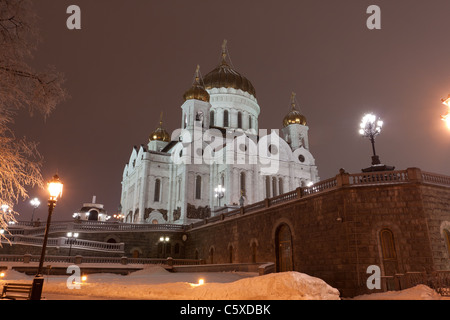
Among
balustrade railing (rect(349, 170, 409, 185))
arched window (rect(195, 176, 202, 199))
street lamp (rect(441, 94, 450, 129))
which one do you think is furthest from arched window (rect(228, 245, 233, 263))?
street lamp (rect(441, 94, 450, 129))

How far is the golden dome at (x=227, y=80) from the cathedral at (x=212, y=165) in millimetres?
172

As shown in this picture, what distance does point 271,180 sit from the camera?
1721 inches

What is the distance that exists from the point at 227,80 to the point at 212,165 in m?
15.7

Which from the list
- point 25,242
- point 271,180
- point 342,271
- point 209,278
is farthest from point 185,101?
point 342,271

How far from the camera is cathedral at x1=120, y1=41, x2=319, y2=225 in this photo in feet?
134

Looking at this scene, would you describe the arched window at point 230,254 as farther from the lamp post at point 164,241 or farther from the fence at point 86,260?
the lamp post at point 164,241

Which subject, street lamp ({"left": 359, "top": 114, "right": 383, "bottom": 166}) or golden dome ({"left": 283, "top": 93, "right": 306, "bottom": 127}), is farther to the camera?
golden dome ({"left": 283, "top": 93, "right": 306, "bottom": 127})

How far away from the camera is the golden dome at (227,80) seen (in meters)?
51.3

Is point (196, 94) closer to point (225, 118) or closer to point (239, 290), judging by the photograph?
point (225, 118)

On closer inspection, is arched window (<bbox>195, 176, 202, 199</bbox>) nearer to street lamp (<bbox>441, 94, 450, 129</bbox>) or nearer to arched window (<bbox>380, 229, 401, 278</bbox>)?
arched window (<bbox>380, 229, 401, 278</bbox>)

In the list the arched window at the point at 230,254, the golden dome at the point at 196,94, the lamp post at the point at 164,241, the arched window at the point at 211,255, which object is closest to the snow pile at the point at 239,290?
the arched window at the point at 230,254

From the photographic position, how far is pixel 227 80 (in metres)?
51.6

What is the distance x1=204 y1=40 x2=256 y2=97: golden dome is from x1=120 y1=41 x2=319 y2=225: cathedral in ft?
0.56
